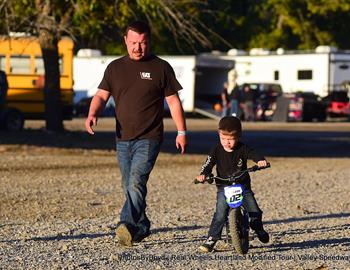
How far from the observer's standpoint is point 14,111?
31.8 metres

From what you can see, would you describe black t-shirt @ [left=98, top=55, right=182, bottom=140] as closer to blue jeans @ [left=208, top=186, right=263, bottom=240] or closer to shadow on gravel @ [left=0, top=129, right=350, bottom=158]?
blue jeans @ [left=208, top=186, right=263, bottom=240]

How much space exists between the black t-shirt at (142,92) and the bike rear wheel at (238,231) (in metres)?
0.99

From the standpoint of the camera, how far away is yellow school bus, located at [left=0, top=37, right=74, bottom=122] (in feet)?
116

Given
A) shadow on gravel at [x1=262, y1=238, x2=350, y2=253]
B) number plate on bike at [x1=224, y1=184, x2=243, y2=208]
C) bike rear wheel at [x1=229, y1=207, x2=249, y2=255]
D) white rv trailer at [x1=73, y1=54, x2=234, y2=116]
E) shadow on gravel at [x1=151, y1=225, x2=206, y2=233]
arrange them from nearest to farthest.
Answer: bike rear wheel at [x1=229, y1=207, x2=249, y2=255] < number plate on bike at [x1=224, y1=184, x2=243, y2=208] < shadow on gravel at [x1=262, y1=238, x2=350, y2=253] < shadow on gravel at [x1=151, y1=225, x2=206, y2=233] < white rv trailer at [x1=73, y1=54, x2=234, y2=116]

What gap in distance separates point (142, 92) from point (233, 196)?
4.01 ft

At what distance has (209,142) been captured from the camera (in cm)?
2864

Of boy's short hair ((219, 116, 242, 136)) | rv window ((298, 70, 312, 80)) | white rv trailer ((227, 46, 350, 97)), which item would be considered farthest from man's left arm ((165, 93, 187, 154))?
rv window ((298, 70, 312, 80))

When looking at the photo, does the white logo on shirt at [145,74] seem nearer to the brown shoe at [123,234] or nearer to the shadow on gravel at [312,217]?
the brown shoe at [123,234]

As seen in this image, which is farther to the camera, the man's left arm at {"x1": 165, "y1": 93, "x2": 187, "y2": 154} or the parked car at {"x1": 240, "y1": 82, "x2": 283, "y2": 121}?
the parked car at {"x1": 240, "y1": 82, "x2": 283, "y2": 121}

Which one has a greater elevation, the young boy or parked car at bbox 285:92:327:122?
the young boy

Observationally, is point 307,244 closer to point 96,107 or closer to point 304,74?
point 96,107

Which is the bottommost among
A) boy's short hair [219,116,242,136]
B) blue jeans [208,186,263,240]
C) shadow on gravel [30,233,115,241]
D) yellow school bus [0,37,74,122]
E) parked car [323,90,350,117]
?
parked car [323,90,350,117]

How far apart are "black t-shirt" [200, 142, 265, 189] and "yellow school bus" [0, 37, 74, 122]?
24835 millimetres

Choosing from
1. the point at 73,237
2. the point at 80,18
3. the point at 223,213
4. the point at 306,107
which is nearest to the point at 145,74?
the point at 223,213
